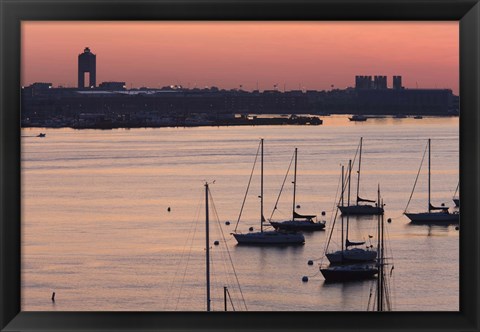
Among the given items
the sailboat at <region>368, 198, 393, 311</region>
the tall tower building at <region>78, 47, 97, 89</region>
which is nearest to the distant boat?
the tall tower building at <region>78, 47, 97, 89</region>

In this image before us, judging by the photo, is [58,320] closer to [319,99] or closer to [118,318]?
[118,318]

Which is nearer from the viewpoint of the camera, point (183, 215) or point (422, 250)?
point (422, 250)

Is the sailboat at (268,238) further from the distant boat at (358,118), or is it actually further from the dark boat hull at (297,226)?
the distant boat at (358,118)

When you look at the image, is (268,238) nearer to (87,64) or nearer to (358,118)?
(87,64)

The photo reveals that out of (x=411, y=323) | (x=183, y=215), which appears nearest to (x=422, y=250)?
(x=183, y=215)

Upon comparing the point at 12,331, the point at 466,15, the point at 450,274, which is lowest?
the point at 450,274

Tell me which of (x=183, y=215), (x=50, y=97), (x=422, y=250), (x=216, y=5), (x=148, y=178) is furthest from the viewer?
(x=50, y=97)
